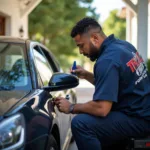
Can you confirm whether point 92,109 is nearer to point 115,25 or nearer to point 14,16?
point 14,16

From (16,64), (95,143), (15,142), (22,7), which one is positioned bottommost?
(95,143)

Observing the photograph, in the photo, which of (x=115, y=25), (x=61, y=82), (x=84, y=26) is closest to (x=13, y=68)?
(x=61, y=82)

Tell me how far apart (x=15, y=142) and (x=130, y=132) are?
3.37ft

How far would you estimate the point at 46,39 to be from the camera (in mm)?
Result: 24969

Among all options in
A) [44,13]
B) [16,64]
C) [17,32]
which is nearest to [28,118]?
[16,64]

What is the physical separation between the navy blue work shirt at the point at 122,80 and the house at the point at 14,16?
7725 mm

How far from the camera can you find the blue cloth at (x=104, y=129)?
2887 mm

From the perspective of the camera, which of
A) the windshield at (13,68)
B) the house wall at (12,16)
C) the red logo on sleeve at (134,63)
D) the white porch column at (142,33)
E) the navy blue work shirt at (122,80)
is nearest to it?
the navy blue work shirt at (122,80)

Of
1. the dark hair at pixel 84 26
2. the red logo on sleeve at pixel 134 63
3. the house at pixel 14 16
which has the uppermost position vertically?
the house at pixel 14 16

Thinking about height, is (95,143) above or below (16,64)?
below

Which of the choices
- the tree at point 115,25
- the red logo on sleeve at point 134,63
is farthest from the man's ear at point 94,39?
the tree at point 115,25

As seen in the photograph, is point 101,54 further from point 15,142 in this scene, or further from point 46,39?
point 46,39

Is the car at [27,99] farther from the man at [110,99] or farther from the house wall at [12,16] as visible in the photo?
the house wall at [12,16]

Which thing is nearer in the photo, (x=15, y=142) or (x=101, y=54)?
(x=15, y=142)
